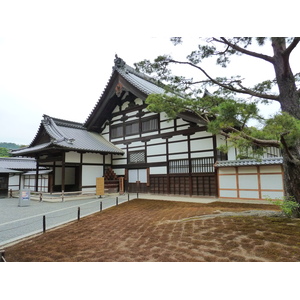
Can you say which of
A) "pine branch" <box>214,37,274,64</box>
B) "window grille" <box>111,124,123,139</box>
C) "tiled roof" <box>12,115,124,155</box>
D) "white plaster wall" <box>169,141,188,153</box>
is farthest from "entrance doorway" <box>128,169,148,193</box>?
"pine branch" <box>214,37,274,64</box>

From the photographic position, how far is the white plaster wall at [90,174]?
1338 cm

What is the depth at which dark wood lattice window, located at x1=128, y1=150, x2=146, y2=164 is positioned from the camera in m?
14.0

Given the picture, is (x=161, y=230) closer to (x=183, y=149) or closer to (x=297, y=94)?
(x=297, y=94)

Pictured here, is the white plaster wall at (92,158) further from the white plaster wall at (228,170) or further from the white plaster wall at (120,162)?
the white plaster wall at (228,170)

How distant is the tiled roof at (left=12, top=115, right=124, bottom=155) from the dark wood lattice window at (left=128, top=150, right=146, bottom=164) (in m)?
0.73

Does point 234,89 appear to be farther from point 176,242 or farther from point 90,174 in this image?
point 90,174

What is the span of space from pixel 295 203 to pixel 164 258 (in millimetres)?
3462

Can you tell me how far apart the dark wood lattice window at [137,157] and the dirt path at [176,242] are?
878cm

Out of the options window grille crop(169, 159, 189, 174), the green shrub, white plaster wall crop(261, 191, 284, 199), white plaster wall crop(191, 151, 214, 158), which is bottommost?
white plaster wall crop(261, 191, 284, 199)

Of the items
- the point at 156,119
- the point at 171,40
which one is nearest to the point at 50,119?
the point at 156,119

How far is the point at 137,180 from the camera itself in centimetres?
1401

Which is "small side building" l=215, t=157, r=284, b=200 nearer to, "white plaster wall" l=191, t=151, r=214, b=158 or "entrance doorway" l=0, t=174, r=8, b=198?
"white plaster wall" l=191, t=151, r=214, b=158

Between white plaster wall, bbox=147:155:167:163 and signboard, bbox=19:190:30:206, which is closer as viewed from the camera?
signboard, bbox=19:190:30:206

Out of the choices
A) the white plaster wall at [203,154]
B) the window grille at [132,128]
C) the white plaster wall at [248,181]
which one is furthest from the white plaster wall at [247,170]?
the window grille at [132,128]
